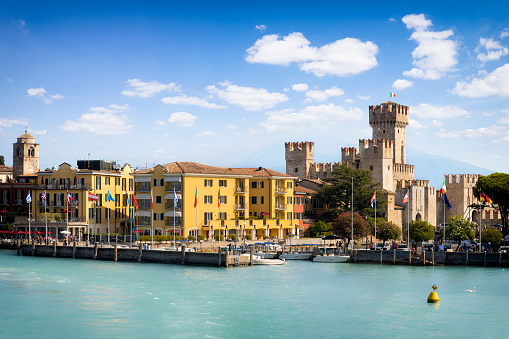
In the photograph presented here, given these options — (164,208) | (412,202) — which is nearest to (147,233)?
(164,208)

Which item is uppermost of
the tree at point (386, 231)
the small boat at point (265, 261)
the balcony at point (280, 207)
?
the balcony at point (280, 207)

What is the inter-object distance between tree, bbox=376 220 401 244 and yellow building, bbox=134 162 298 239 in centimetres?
1313

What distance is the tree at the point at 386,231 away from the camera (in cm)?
9050

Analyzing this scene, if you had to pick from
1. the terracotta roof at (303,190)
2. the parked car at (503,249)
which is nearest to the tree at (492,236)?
the parked car at (503,249)

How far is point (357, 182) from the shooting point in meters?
95.3

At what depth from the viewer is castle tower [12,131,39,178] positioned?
107250 millimetres

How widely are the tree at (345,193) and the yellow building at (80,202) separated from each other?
27.4 meters

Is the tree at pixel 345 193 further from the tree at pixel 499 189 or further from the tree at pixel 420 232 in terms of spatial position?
the tree at pixel 499 189

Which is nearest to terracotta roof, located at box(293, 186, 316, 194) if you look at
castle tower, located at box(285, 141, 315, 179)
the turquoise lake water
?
castle tower, located at box(285, 141, 315, 179)

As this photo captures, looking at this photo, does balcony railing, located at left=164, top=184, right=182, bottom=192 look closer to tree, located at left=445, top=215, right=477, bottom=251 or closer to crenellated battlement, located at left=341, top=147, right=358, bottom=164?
tree, located at left=445, top=215, right=477, bottom=251

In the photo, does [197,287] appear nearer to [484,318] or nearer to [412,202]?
[484,318]

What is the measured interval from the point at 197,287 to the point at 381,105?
8905 cm

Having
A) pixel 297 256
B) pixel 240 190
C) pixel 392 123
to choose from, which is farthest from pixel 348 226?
pixel 392 123

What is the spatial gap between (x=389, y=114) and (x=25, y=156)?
→ 6615 cm
